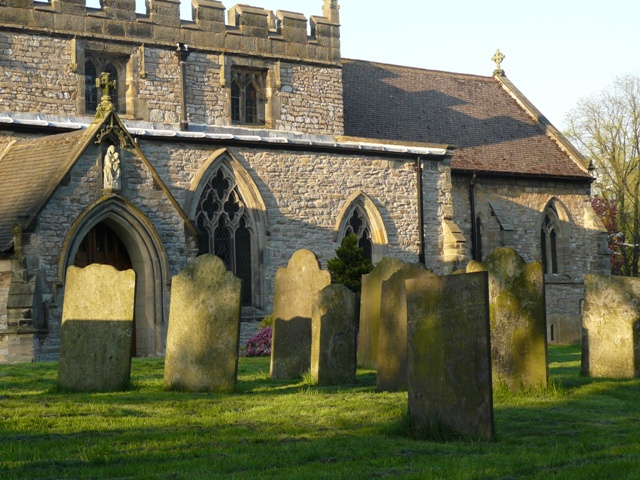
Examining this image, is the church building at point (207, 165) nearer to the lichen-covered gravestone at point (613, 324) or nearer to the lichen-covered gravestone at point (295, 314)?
the lichen-covered gravestone at point (295, 314)

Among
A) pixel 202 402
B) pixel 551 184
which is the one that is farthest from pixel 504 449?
pixel 551 184

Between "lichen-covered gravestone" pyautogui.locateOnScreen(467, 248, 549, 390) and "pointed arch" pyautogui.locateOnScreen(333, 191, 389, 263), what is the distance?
1522 centimetres

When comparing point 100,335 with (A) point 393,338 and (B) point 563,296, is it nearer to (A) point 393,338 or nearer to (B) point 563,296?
(A) point 393,338

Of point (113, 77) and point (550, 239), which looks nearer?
point (113, 77)

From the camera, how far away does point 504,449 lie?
9242 millimetres

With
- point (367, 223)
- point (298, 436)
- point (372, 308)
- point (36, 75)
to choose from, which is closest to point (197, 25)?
point (36, 75)

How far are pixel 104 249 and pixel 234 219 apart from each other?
3.89 m

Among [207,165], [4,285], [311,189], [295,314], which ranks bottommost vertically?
[295,314]

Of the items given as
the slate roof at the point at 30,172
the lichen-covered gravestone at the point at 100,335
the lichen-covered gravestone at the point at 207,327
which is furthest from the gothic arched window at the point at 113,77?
the lichen-covered gravestone at the point at 207,327

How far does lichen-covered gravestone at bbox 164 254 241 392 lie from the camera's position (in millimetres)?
13234

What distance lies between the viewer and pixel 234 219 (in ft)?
87.7

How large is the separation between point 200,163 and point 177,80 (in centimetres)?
237

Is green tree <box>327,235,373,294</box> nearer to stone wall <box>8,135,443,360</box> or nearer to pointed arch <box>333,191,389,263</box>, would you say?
stone wall <box>8,135,443,360</box>

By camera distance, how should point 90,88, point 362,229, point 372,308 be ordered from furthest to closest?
point 362,229 < point 90,88 < point 372,308
